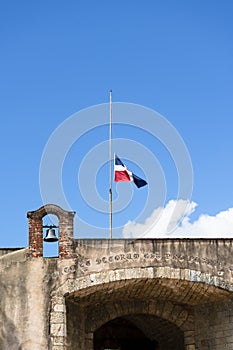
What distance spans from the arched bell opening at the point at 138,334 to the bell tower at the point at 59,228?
400 centimetres

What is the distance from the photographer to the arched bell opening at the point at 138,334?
637 inches

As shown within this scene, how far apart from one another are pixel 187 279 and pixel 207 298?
1.37m

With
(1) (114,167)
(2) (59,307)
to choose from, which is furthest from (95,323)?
(1) (114,167)

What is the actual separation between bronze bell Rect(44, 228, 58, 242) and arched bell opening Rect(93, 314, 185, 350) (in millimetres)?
4188

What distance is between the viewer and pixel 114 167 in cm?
1427

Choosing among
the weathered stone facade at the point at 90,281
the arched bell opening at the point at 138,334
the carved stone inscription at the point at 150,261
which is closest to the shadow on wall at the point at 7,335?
the weathered stone facade at the point at 90,281

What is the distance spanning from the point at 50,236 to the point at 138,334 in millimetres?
6174

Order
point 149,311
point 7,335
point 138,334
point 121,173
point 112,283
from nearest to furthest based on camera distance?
1. point 7,335
2. point 112,283
3. point 121,173
4. point 149,311
5. point 138,334

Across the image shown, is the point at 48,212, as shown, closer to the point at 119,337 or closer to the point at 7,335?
the point at 7,335

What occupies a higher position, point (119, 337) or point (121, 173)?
point (121, 173)

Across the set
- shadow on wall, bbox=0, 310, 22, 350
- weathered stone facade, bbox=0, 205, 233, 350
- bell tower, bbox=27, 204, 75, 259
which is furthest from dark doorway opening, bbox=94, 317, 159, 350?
shadow on wall, bbox=0, 310, 22, 350

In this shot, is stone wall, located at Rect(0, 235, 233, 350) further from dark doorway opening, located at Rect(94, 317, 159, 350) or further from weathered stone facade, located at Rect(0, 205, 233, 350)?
dark doorway opening, located at Rect(94, 317, 159, 350)

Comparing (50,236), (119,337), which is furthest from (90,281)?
(119,337)

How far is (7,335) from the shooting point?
40.9 ft
